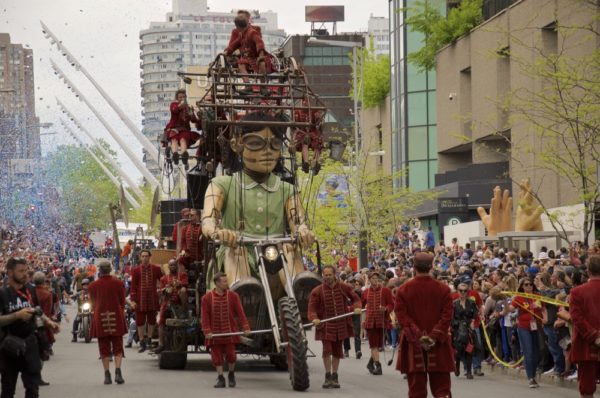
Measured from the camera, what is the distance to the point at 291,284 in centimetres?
2177

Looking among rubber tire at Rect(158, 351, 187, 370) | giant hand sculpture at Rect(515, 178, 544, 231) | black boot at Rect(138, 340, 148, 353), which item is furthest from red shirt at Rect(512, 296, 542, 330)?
giant hand sculpture at Rect(515, 178, 544, 231)

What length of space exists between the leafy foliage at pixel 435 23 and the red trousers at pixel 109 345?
44239 millimetres

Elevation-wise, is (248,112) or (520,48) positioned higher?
(520,48)

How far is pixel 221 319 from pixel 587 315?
7.25 meters

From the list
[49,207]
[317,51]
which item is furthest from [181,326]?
[49,207]

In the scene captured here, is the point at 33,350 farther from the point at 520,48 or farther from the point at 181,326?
the point at 520,48

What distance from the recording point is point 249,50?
2442 centimetres

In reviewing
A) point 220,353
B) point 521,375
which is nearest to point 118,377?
point 220,353

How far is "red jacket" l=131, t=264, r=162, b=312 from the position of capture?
2612 centimetres

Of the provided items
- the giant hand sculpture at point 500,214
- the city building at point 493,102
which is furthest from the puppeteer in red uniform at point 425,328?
the giant hand sculpture at point 500,214

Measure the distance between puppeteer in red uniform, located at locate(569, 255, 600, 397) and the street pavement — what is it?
16.3 feet

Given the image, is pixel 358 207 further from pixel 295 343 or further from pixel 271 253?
pixel 295 343

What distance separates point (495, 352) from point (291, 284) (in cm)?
496

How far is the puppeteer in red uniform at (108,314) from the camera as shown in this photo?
21.3 meters
